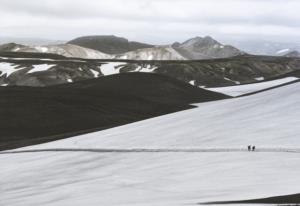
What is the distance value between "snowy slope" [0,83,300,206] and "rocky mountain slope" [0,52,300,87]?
77.6 m

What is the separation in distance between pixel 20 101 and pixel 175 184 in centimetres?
2584

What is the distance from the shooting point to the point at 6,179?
18516 mm

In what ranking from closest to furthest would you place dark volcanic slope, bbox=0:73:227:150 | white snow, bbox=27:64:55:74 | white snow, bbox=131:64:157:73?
1. dark volcanic slope, bbox=0:73:227:150
2. white snow, bbox=27:64:55:74
3. white snow, bbox=131:64:157:73

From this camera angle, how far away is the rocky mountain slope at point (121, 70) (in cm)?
11066

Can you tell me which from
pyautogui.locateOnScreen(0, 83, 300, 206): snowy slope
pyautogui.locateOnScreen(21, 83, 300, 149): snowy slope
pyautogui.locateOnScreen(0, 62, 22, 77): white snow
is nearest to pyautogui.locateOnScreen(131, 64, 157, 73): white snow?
pyautogui.locateOnScreen(0, 62, 22, 77): white snow

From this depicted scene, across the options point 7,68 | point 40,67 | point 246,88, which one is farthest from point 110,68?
point 246,88

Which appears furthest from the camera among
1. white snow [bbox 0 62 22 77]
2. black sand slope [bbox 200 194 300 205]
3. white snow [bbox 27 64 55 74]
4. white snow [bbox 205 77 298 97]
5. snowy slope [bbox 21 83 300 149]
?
white snow [bbox 27 64 55 74]

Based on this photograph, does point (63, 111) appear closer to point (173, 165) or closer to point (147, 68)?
point (173, 165)

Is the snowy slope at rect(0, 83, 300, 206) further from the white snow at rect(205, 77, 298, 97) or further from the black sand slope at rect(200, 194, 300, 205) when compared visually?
the white snow at rect(205, 77, 298, 97)

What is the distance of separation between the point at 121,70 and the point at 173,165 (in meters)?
112

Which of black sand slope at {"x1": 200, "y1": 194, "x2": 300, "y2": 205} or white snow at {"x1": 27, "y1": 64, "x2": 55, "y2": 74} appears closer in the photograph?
black sand slope at {"x1": 200, "y1": 194, "x2": 300, "y2": 205}

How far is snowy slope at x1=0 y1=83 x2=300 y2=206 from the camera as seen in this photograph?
13000 mm

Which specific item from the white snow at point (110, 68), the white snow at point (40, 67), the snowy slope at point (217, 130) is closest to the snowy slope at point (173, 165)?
the snowy slope at point (217, 130)

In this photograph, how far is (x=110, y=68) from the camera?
130m
